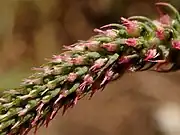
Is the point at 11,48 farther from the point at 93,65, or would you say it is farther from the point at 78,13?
the point at 93,65

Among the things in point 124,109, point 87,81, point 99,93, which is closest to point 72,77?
point 87,81

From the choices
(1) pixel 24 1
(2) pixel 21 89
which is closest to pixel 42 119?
(2) pixel 21 89

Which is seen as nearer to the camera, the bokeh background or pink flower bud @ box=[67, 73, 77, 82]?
pink flower bud @ box=[67, 73, 77, 82]

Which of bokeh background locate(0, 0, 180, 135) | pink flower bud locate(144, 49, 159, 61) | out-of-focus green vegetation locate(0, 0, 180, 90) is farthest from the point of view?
out-of-focus green vegetation locate(0, 0, 180, 90)

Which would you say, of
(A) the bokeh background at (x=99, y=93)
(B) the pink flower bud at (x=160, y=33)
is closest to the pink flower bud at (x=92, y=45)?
(B) the pink flower bud at (x=160, y=33)

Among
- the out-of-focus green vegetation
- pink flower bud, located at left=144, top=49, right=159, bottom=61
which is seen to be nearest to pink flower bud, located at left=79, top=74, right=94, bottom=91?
pink flower bud, located at left=144, top=49, right=159, bottom=61

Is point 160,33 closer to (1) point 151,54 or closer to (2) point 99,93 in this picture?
(1) point 151,54

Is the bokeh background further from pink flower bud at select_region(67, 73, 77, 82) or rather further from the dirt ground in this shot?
pink flower bud at select_region(67, 73, 77, 82)
